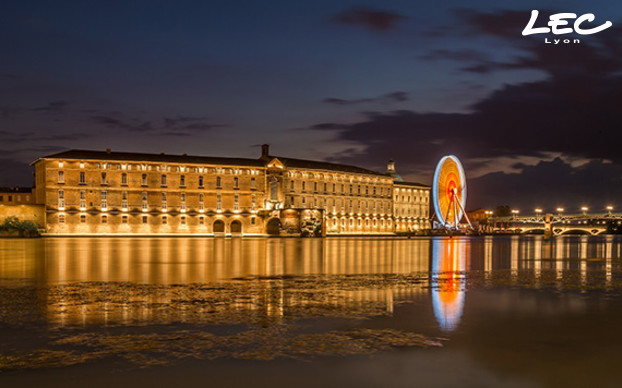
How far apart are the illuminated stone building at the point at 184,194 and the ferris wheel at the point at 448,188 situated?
17.4 meters

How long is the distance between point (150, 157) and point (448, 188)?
4651 centimetres

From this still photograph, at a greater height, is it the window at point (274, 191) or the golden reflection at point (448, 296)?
the window at point (274, 191)

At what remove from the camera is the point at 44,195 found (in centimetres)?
9038

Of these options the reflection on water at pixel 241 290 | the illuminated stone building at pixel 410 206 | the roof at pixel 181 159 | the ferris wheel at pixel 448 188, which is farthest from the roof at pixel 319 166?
the reflection on water at pixel 241 290

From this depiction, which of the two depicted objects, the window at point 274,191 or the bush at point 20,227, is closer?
the bush at point 20,227

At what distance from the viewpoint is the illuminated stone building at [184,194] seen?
89875mm

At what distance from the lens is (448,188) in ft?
305

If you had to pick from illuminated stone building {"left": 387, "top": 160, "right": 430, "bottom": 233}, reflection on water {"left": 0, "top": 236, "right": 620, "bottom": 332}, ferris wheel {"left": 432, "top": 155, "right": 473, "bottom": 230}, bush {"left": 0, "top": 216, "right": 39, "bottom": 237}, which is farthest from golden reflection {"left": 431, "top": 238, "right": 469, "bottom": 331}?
illuminated stone building {"left": 387, "top": 160, "right": 430, "bottom": 233}

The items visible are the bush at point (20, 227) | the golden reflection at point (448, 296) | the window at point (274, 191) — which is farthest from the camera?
the window at point (274, 191)

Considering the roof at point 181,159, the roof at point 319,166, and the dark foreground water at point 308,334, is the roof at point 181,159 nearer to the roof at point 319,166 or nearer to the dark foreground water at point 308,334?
the roof at point 319,166

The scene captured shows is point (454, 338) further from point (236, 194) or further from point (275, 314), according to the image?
point (236, 194)

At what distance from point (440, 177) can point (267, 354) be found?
85.8 meters

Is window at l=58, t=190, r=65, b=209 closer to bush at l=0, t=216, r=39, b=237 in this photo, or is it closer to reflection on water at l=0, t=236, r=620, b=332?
bush at l=0, t=216, r=39, b=237

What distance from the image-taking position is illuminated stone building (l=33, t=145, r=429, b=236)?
295 ft
